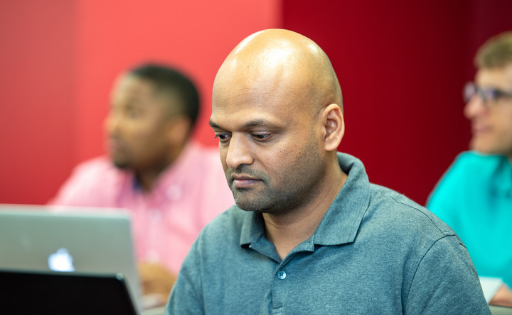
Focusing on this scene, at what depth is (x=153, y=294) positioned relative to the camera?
174 cm

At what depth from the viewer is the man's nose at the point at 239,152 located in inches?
35.6

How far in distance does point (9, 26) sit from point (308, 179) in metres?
2.87

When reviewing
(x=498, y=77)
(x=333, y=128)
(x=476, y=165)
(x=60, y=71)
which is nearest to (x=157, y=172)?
(x=60, y=71)

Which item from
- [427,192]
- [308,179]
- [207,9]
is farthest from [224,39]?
[308,179]

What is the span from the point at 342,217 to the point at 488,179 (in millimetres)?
1079

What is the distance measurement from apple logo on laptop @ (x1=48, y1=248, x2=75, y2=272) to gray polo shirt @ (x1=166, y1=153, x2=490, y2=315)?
40cm

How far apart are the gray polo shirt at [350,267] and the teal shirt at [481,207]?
90cm

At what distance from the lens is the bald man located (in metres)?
0.89

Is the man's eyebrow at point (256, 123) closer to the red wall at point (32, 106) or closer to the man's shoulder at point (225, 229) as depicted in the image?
the man's shoulder at point (225, 229)

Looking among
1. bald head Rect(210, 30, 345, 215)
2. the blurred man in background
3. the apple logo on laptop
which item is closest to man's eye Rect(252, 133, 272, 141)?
bald head Rect(210, 30, 345, 215)

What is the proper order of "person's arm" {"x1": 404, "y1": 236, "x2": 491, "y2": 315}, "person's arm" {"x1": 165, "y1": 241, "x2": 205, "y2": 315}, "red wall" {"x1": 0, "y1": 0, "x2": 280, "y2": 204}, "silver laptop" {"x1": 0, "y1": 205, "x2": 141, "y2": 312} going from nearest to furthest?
"person's arm" {"x1": 404, "y1": 236, "x2": 491, "y2": 315} → "person's arm" {"x1": 165, "y1": 241, "x2": 205, "y2": 315} → "silver laptop" {"x1": 0, "y1": 205, "x2": 141, "y2": 312} → "red wall" {"x1": 0, "y1": 0, "x2": 280, "y2": 204}

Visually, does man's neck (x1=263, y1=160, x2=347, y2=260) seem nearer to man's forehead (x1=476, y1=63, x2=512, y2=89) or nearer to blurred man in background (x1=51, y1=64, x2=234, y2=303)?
man's forehead (x1=476, y1=63, x2=512, y2=89)

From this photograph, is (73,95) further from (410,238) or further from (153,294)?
(410,238)

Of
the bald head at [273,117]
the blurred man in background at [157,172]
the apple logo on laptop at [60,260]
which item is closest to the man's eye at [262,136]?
the bald head at [273,117]
